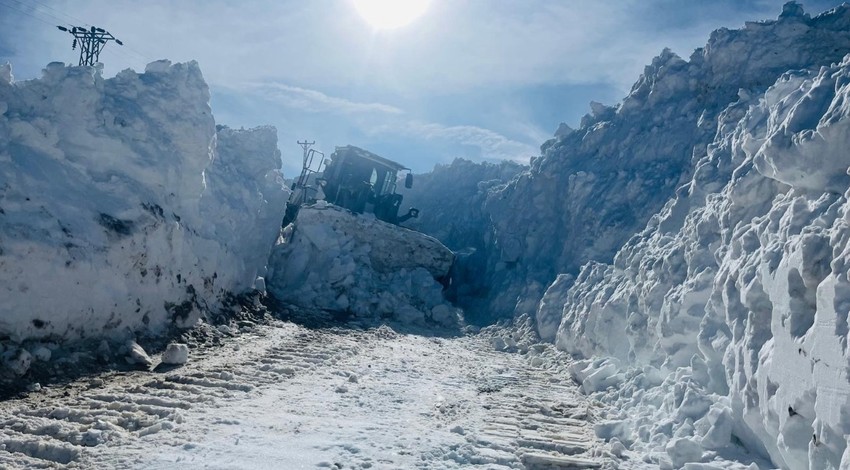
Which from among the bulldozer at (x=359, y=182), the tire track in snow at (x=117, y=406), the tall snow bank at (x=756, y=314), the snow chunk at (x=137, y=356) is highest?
the bulldozer at (x=359, y=182)

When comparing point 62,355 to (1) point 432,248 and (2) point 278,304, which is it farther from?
(1) point 432,248

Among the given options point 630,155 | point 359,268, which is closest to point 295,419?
point 359,268

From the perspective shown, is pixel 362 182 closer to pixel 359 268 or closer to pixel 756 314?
pixel 359 268

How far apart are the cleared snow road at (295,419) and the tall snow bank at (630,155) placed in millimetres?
8873

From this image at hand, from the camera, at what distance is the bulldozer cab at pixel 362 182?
25641 millimetres

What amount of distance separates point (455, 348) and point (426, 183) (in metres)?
24.0

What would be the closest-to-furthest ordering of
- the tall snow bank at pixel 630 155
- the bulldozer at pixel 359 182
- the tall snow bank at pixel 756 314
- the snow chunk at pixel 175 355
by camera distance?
the tall snow bank at pixel 756 314, the snow chunk at pixel 175 355, the tall snow bank at pixel 630 155, the bulldozer at pixel 359 182

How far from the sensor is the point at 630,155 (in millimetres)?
20156

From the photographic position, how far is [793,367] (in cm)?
504

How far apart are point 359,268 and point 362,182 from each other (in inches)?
229

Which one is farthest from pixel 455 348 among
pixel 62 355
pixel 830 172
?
pixel 830 172

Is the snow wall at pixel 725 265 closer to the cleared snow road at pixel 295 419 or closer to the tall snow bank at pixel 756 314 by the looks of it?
the tall snow bank at pixel 756 314

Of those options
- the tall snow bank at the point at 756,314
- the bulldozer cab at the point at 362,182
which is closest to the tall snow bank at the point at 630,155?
the bulldozer cab at the point at 362,182

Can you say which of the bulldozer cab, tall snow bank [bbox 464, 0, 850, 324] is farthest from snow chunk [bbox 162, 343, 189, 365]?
the bulldozer cab
